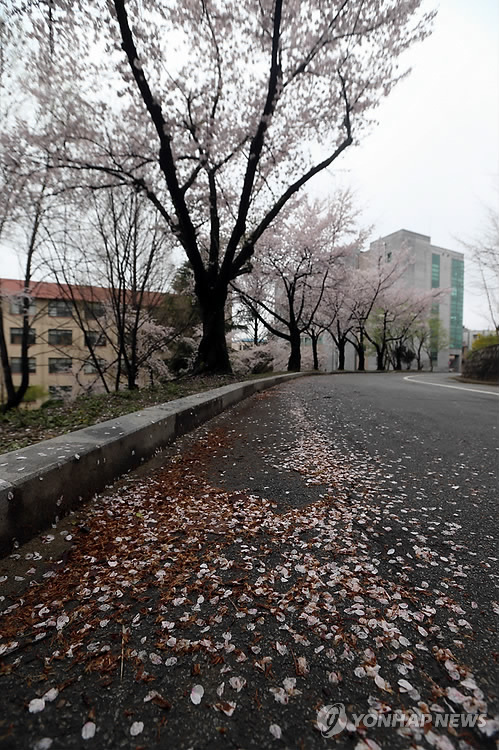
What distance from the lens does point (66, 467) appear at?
185cm

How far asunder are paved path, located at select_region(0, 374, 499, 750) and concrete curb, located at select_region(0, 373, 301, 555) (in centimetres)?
11

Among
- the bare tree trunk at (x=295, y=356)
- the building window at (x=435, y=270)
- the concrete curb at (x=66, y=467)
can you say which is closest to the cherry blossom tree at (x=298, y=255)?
the bare tree trunk at (x=295, y=356)

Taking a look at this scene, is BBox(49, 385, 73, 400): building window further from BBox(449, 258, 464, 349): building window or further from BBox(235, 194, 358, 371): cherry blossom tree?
BBox(449, 258, 464, 349): building window

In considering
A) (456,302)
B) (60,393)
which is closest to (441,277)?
(456,302)

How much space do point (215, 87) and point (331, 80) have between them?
2.90m

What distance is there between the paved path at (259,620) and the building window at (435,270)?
61.5 meters

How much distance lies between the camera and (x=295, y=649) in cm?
105

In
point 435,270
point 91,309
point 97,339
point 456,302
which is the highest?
point 435,270

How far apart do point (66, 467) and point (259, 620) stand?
1244mm

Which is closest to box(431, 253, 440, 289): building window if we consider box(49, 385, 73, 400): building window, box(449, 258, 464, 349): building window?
box(449, 258, 464, 349): building window

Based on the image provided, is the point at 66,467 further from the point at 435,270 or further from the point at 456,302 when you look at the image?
the point at 456,302

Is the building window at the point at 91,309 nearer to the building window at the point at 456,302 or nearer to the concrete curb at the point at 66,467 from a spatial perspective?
the concrete curb at the point at 66,467

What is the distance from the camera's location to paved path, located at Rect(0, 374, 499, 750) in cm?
84

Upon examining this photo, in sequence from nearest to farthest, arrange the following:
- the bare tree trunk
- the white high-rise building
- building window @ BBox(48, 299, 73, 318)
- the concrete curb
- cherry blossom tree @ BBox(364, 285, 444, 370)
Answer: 1. the concrete curb
2. building window @ BBox(48, 299, 73, 318)
3. the bare tree trunk
4. cherry blossom tree @ BBox(364, 285, 444, 370)
5. the white high-rise building
